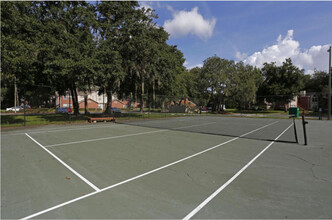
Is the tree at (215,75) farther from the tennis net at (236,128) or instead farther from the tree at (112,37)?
the tree at (112,37)

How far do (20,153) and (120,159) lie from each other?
389 cm

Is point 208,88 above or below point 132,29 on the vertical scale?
below

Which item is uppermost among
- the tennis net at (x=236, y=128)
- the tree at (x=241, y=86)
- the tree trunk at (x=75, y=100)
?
the tree at (x=241, y=86)

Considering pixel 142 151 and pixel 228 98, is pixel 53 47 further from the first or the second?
pixel 228 98

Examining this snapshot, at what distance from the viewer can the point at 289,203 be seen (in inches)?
126

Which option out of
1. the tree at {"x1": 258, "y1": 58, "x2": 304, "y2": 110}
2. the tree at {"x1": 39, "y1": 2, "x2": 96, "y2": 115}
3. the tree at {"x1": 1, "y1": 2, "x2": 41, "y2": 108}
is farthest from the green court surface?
the tree at {"x1": 258, "y1": 58, "x2": 304, "y2": 110}

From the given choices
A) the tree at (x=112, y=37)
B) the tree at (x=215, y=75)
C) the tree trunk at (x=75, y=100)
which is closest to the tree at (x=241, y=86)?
the tree at (x=215, y=75)

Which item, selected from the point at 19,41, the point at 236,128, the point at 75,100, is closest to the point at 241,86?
the point at 236,128

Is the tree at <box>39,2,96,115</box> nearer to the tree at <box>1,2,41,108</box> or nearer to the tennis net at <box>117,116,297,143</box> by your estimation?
the tree at <box>1,2,41,108</box>

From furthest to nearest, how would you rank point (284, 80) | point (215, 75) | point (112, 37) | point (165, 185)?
1. point (284, 80)
2. point (215, 75)
3. point (112, 37)
4. point (165, 185)

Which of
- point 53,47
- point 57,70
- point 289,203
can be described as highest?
point 53,47

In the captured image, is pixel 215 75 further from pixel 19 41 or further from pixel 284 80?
pixel 19 41

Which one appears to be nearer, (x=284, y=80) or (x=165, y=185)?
(x=165, y=185)

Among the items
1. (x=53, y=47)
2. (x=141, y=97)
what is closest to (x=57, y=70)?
(x=53, y=47)
